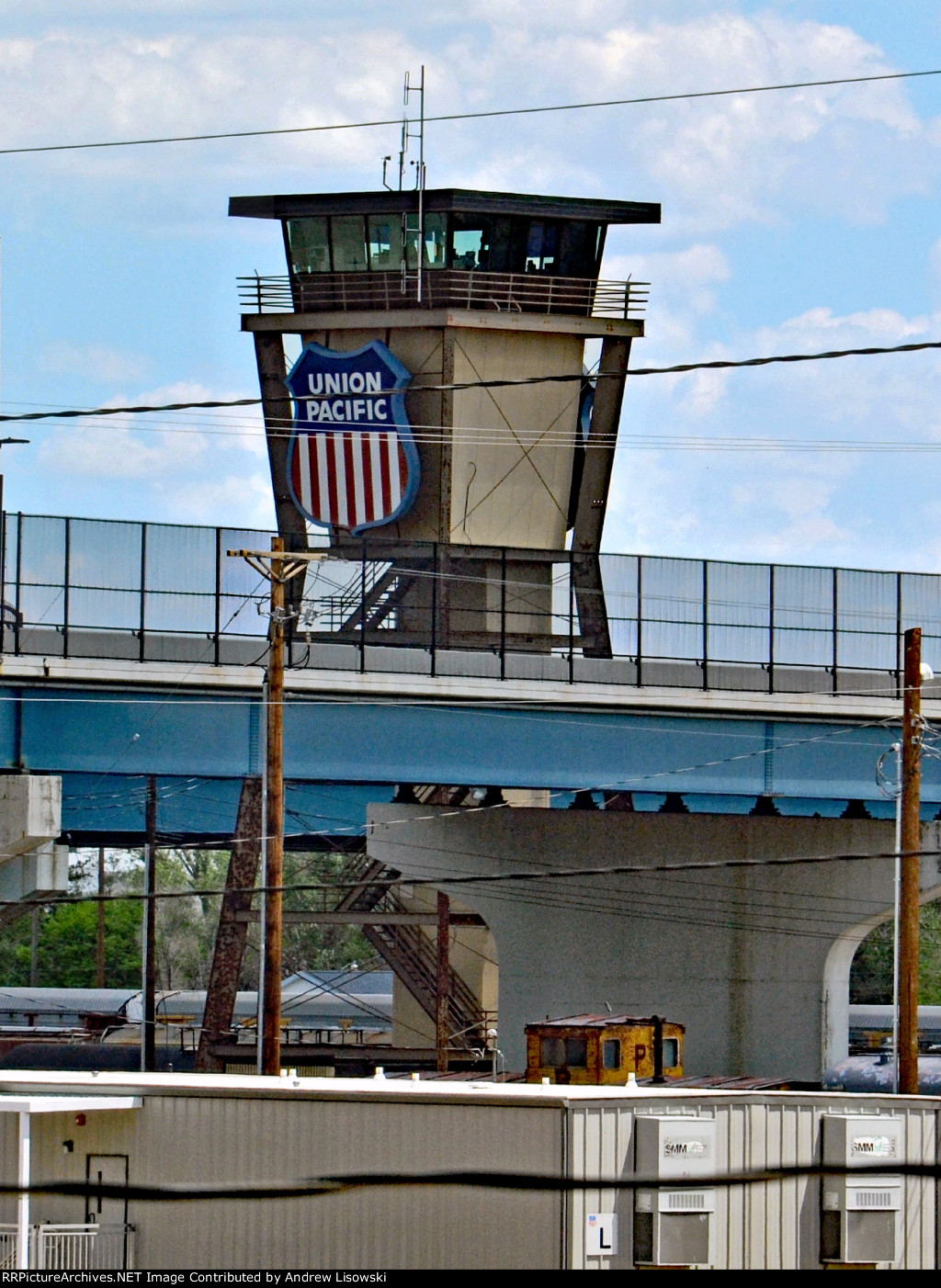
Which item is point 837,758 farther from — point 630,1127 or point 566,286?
point 630,1127

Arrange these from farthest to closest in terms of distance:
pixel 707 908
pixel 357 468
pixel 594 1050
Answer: pixel 707 908 < pixel 357 468 < pixel 594 1050

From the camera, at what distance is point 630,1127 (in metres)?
20.3

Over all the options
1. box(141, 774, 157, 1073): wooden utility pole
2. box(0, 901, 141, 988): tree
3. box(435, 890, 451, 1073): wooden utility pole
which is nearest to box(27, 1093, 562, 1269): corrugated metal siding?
box(141, 774, 157, 1073): wooden utility pole

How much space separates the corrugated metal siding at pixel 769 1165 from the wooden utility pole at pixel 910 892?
1127 centimetres

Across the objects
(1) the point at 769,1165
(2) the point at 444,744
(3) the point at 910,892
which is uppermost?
(2) the point at 444,744

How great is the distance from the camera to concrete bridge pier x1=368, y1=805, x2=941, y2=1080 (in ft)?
155

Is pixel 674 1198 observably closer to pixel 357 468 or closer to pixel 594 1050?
pixel 594 1050

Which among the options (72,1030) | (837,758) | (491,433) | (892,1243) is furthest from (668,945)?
(72,1030)

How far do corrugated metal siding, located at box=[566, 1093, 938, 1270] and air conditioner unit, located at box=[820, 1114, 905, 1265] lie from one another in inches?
6.8

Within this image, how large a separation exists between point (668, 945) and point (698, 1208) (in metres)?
28.5

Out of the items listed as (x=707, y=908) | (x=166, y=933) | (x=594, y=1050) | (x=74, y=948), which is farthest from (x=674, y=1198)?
(x=166, y=933)

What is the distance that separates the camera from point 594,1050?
4069 centimetres

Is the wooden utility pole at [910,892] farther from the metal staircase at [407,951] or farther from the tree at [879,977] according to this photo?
the tree at [879,977]

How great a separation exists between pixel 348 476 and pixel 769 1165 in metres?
29.0
